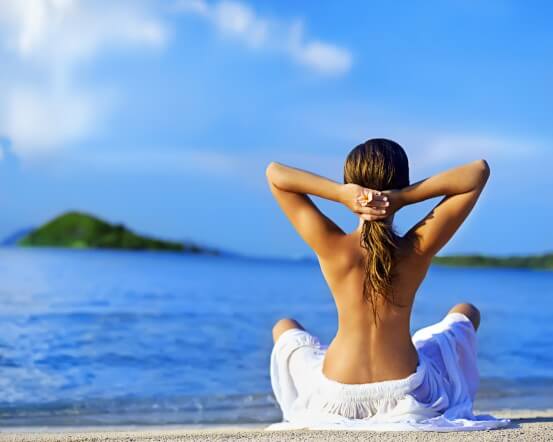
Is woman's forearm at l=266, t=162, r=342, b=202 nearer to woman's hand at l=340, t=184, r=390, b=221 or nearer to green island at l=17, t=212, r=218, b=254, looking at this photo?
woman's hand at l=340, t=184, r=390, b=221

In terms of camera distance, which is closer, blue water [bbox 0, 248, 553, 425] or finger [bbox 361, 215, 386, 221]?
finger [bbox 361, 215, 386, 221]

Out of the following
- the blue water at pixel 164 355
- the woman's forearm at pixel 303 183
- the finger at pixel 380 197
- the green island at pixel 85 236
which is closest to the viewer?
the finger at pixel 380 197

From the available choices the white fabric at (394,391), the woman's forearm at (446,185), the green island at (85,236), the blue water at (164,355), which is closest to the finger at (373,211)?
the woman's forearm at (446,185)

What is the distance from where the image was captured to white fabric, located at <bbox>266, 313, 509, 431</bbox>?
12.2 ft

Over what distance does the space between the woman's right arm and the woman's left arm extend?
115 mm

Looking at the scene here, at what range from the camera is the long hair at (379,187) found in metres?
3.52

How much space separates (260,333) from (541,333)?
4709 millimetres

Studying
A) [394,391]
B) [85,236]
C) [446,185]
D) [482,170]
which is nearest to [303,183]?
[446,185]

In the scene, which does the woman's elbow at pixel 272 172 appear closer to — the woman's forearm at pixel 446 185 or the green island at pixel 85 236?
the woman's forearm at pixel 446 185

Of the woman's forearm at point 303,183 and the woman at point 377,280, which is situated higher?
the woman's forearm at point 303,183

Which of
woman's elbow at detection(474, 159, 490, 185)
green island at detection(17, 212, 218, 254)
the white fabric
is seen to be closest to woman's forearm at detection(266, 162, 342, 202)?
woman's elbow at detection(474, 159, 490, 185)

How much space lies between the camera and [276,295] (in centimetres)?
1995

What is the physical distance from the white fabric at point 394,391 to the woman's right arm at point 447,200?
64 centimetres

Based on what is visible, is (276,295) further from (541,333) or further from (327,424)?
(327,424)
